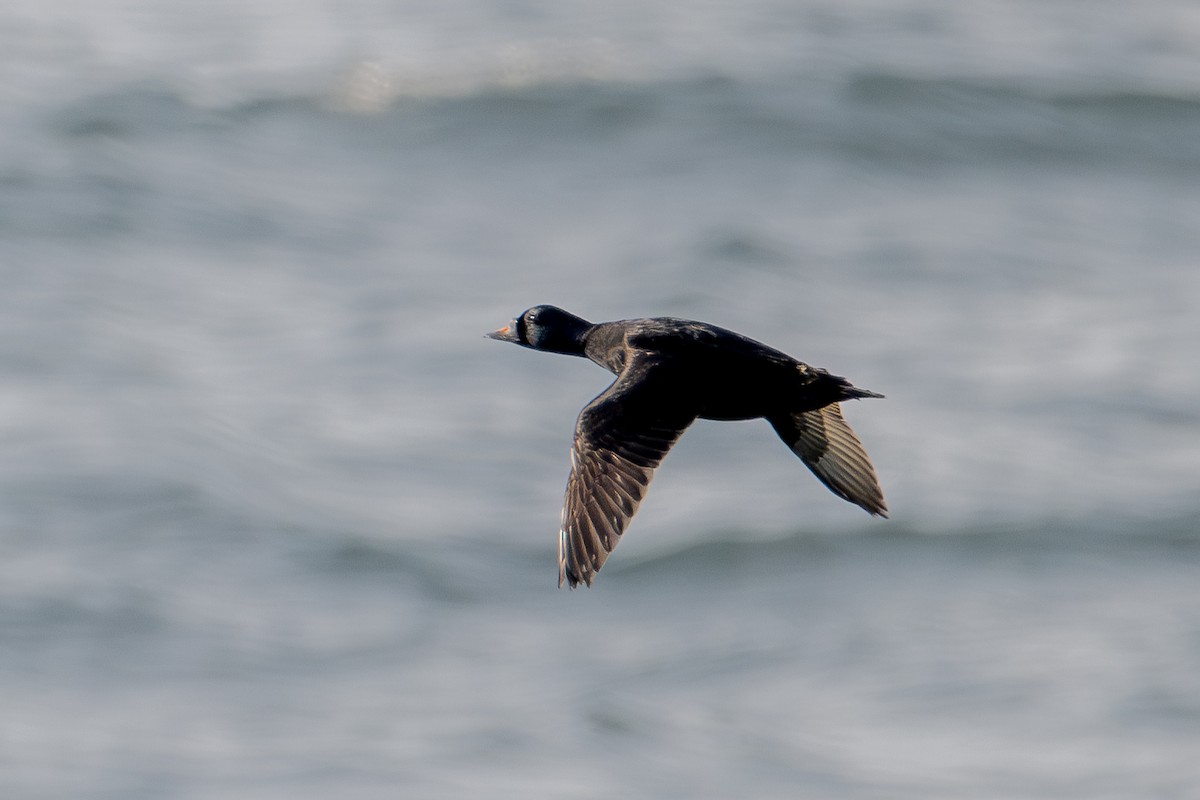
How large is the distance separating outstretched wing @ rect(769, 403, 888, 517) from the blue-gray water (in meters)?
7.43

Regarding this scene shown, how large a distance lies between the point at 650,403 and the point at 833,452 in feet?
4.39

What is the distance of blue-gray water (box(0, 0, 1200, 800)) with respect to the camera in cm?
1531

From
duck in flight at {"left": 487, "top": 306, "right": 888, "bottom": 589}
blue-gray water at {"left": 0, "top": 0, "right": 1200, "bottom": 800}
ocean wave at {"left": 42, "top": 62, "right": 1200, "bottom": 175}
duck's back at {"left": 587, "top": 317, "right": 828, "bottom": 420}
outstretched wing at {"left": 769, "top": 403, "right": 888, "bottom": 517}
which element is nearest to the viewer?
duck in flight at {"left": 487, "top": 306, "right": 888, "bottom": 589}

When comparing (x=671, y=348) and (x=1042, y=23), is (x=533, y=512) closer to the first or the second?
(x=671, y=348)

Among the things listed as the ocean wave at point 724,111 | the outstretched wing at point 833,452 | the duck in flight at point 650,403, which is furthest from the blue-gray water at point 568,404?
the duck in flight at point 650,403

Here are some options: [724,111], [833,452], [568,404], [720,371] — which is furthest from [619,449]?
[724,111]

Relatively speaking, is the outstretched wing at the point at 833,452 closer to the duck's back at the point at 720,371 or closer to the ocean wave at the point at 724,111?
the duck's back at the point at 720,371

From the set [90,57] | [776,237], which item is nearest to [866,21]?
[776,237]

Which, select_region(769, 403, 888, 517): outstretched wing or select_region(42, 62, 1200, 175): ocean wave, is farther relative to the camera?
select_region(42, 62, 1200, 175): ocean wave

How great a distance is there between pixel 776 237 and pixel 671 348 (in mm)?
14623

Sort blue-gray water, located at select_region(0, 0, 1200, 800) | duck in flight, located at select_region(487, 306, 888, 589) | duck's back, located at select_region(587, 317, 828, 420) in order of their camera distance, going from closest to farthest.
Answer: duck in flight, located at select_region(487, 306, 888, 589) < duck's back, located at select_region(587, 317, 828, 420) < blue-gray water, located at select_region(0, 0, 1200, 800)

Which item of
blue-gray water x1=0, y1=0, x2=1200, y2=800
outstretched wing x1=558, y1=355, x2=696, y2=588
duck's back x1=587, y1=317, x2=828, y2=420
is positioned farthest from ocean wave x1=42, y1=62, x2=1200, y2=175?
outstretched wing x1=558, y1=355, x2=696, y2=588

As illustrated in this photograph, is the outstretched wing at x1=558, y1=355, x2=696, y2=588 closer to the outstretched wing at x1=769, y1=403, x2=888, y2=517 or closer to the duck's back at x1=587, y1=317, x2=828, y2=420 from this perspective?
the duck's back at x1=587, y1=317, x2=828, y2=420

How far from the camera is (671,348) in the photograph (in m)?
6.55
